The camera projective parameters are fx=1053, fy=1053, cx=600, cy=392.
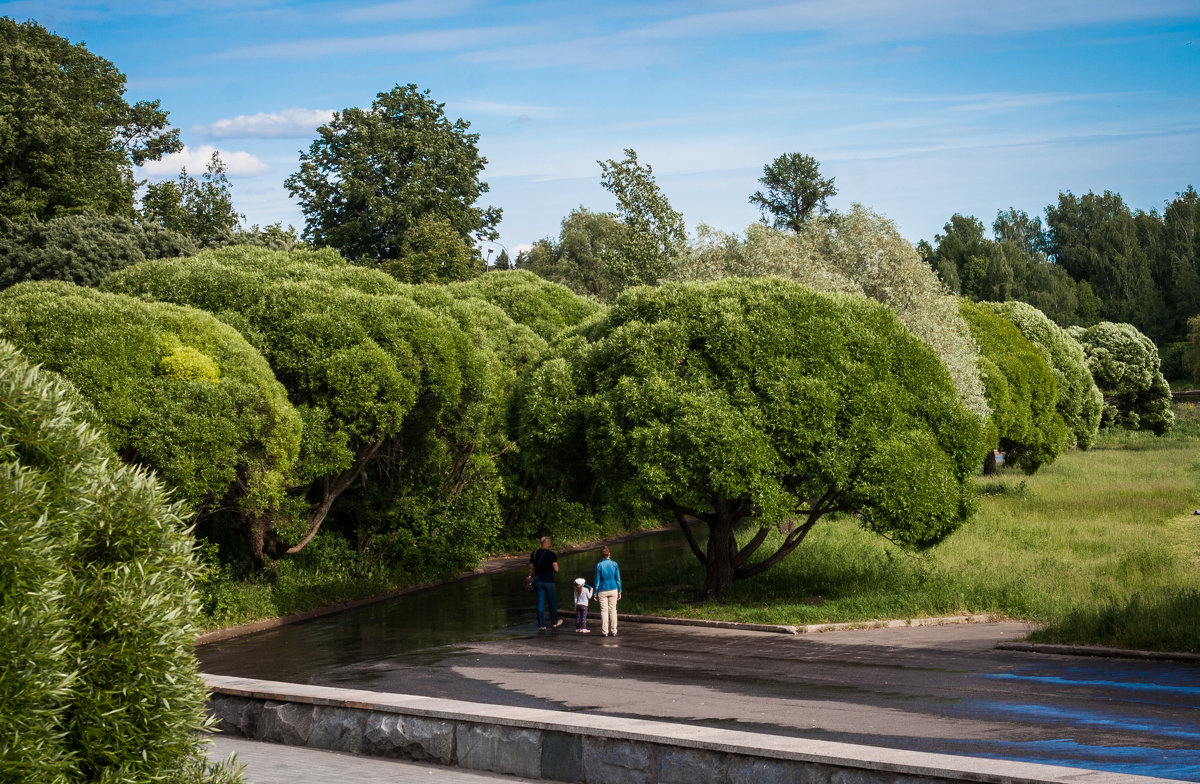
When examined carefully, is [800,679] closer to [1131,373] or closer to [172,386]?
[172,386]

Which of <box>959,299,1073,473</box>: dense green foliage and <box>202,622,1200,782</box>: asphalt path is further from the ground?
<box>959,299,1073,473</box>: dense green foliage

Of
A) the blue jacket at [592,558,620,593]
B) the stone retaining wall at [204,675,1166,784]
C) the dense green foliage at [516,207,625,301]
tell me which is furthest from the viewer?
the dense green foliage at [516,207,625,301]

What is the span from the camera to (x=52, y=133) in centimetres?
4184

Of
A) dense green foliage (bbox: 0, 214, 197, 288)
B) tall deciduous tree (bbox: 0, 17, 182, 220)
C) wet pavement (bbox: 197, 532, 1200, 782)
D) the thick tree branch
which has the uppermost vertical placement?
tall deciduous tree (bbox: 0, 17, 182, 220)

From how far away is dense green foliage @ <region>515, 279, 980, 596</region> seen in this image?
19703 mm

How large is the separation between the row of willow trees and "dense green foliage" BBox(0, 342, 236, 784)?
12176mm

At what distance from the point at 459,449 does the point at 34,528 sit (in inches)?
995

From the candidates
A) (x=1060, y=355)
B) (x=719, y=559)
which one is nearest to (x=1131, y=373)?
(x=1060, y=355)

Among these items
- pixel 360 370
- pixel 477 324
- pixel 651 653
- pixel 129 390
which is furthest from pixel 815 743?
pixel 477 324

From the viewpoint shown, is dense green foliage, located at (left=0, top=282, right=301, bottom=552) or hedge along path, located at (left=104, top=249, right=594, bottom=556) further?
hedge along path, located at (left=104, top=249, right=594, bottom=556)

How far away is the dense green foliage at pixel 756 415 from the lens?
1970 cm

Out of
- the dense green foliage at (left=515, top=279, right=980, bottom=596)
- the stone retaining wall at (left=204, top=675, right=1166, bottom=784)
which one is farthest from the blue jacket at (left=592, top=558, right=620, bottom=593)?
the stone retaining wall at (left=204, top=675, right=1166, bottom=784)

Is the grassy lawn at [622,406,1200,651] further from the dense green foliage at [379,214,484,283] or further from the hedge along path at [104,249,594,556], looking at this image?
the dense green foliage at [379,214,484,283]

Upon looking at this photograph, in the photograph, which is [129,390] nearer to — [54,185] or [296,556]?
[296,556]
